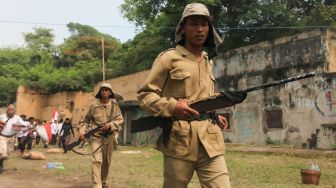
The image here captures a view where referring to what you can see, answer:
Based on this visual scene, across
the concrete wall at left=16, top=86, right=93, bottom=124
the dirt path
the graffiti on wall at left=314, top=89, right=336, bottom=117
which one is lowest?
the dirt path

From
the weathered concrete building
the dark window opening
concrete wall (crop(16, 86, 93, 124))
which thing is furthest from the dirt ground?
concrete wall (crop(16, 86, 93, 124))

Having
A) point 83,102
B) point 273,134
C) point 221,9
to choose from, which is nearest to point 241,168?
point 273,134

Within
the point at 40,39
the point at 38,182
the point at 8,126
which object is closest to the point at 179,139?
the point at 38,182

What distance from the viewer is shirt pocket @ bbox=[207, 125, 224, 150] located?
3.17m

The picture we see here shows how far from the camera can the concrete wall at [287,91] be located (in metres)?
16.0

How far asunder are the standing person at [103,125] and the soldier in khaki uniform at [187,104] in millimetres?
3936

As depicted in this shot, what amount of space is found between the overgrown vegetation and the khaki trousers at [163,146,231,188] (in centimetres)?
2214

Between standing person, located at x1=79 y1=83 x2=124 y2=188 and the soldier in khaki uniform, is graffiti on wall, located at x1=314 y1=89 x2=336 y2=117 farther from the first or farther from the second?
the soldier in khaki uniform

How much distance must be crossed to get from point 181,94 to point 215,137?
1.45ft

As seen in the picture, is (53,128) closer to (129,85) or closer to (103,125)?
(129,85)

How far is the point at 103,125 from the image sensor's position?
7211 mm

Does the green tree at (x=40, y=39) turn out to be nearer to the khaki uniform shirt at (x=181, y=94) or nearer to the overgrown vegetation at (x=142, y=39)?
the overgrown vegetation at (x=142, y=39)

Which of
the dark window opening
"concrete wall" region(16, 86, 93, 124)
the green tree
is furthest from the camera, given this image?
the green tree

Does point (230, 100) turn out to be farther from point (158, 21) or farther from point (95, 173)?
point (158, 21)
